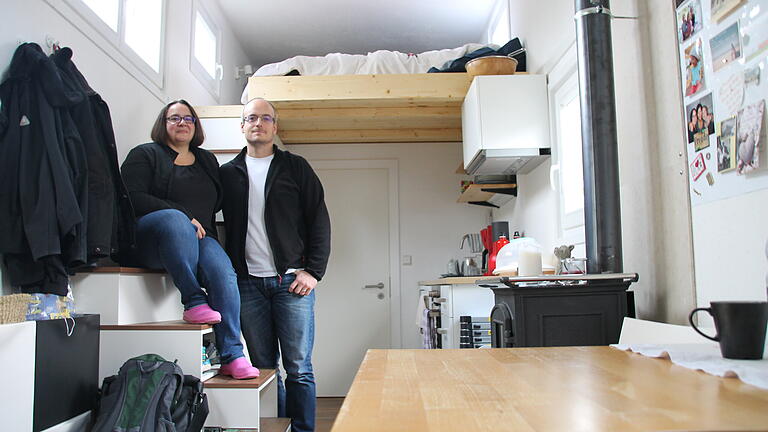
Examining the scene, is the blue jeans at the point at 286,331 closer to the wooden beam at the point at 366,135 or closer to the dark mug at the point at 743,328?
the dark mug at the point at 743,328

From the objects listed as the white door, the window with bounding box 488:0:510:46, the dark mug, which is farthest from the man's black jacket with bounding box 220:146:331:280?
the white door

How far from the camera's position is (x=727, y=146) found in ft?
4.92

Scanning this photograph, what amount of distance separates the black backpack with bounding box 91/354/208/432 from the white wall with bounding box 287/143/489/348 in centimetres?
331

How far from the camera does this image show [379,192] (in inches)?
215

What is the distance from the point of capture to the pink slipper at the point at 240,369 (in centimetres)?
239

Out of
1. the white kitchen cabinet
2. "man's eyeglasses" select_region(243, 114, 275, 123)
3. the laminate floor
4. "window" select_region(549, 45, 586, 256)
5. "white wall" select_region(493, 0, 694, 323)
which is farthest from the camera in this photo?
the laminate floor

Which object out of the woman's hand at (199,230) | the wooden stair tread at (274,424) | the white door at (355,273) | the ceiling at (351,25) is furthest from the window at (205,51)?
the wooden stair tread at (274,424)

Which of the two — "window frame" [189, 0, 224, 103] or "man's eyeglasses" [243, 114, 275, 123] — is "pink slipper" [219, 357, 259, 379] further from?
"window frame" [189, 0, 224, 103]

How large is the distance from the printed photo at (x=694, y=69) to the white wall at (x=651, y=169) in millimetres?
93

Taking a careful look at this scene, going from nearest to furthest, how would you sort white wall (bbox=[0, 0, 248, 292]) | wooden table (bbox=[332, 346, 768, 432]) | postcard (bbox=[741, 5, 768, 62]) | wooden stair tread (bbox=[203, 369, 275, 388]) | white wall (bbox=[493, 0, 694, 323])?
wooden table (bbox=[332, 346, 768, 432])
postcard (bbox=[741, 5, 768, 62])
white wall (bbox=[493, 0, 694, 323])
white wall (bbox=[0, 0, 248, 292])
wooden stair tread (bbox=[203, 369, 275, 388])

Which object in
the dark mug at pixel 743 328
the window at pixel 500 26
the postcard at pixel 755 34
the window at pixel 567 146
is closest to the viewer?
the dark mug at pixel 743 328

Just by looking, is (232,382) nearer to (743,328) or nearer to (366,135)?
(743,328)

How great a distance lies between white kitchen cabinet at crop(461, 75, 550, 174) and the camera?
10.7 ft

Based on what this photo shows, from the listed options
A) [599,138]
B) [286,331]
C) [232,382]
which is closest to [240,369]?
[232,382]
